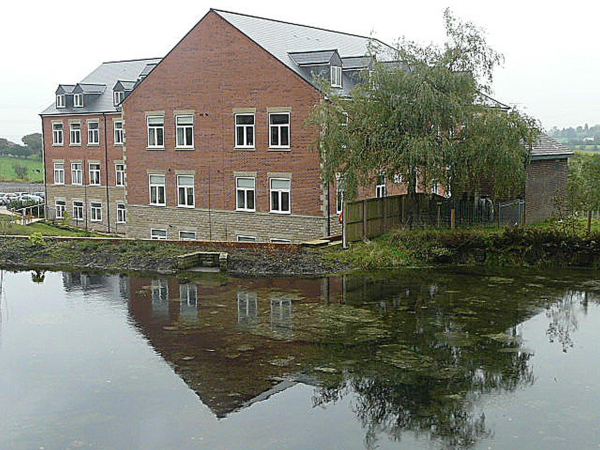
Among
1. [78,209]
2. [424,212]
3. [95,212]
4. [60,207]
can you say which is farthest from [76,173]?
[424,212]

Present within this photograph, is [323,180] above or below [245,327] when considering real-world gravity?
above

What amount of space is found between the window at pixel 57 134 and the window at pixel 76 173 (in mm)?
2106

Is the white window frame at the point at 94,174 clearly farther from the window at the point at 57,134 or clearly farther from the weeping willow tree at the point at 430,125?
the weeping willow tree at the point at 430,125

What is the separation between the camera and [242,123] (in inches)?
1181

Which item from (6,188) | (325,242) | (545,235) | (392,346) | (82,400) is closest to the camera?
(82,400)

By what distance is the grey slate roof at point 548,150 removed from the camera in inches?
1176

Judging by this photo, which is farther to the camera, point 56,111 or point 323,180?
point 56,111

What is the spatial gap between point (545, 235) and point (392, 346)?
10723 mm

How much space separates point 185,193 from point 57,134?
62.7ft

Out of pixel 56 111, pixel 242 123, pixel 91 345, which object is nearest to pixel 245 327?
pixel 91 345

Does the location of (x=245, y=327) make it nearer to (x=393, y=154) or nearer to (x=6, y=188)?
(x=393, y=154)

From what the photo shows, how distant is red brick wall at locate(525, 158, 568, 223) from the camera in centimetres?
2980

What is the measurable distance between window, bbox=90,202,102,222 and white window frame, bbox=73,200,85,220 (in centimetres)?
101

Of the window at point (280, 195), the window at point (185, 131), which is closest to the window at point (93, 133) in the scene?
the window at point (185, 131)
